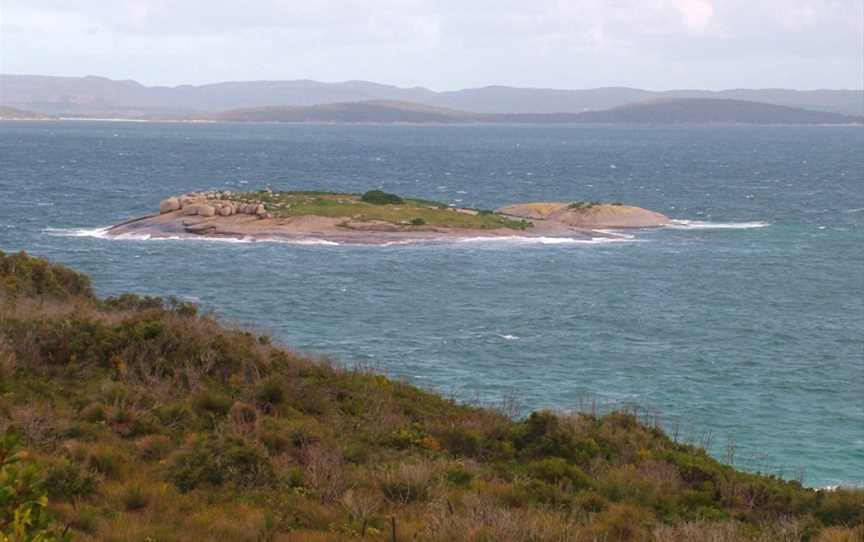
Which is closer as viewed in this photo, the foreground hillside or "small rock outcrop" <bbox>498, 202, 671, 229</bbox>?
the foreground hillside

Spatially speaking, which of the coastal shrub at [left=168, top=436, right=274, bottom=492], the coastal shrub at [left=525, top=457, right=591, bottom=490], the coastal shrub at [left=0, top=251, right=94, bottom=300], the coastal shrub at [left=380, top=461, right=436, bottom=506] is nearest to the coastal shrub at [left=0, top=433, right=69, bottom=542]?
the coastal shrub at [left=168, top=436, right=274, bottom=492]

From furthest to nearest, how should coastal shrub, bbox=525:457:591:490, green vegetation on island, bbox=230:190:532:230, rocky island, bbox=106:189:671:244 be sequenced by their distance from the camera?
green vegetation on island, bbox=230:190:532:230
rocky island, bbox=106:189:671:244
coastal shrub, bbox=525:457:591:490

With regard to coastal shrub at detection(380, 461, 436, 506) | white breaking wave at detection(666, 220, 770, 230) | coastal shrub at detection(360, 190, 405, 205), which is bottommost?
white breaking wave at detection(666, 220, 770, 230)

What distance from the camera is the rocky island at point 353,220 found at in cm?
6538

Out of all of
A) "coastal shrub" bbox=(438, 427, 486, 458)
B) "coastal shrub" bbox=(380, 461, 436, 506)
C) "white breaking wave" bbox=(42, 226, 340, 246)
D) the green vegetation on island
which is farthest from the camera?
the green vegetation on island

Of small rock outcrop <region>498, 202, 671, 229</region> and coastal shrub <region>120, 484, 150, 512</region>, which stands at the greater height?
coastal shrub <region>120, 484, 150, 512</region>

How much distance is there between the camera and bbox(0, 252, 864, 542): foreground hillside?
11891 mm

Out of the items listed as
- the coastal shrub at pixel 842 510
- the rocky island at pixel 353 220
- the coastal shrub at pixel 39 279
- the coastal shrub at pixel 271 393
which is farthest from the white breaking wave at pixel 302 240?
the coastal shrub at pixel 842 510

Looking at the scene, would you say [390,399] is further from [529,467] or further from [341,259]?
[341,259]

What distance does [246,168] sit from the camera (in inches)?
5276

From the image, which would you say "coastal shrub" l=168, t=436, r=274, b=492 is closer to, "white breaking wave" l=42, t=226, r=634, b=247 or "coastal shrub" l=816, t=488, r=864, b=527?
"coastal shrub" l=816, t=488, r=864, b=527

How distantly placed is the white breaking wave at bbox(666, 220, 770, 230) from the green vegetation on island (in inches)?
480

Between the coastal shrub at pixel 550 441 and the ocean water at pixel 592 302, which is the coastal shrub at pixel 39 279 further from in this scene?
the coastal shrub at pixel 550 441

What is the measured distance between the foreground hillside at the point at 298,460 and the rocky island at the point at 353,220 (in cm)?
4327
